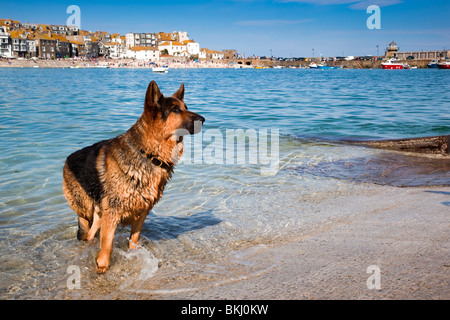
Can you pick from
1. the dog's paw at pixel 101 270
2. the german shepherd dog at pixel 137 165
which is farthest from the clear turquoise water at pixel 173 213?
the german shepherd dog at pixel 137 165

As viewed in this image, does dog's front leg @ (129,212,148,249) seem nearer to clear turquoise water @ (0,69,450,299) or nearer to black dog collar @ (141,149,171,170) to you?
clear turquoise water @ (0,69,450,299)

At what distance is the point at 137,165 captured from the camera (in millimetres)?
4320

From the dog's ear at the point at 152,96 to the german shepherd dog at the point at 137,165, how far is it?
0.01 m

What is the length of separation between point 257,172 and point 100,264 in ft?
18.9

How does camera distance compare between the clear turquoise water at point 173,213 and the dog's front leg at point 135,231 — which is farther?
the dog's front leg at point 135,231

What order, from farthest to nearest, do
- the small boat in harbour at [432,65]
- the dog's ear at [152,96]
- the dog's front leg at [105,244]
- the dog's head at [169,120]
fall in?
the small boat in harbour at [432,65], the dog's front leg at [105,244], the dog's head at [169,120], the dog's ear at [152,96]

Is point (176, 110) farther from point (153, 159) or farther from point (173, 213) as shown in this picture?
point (173, 213)

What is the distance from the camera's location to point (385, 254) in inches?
175

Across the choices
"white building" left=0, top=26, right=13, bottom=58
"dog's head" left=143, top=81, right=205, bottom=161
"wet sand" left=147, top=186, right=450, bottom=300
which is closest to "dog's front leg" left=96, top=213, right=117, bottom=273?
"wet sand" left=147, top=186, right=450, bottom=300

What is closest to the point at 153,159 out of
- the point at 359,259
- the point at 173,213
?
the point at 173,213

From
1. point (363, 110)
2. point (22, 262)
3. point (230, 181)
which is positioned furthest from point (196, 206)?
point (363, 110)

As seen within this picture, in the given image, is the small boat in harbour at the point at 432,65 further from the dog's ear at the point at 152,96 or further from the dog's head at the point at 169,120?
the dog's ear at the point at 152,96

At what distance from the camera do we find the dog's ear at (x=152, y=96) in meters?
3.97
